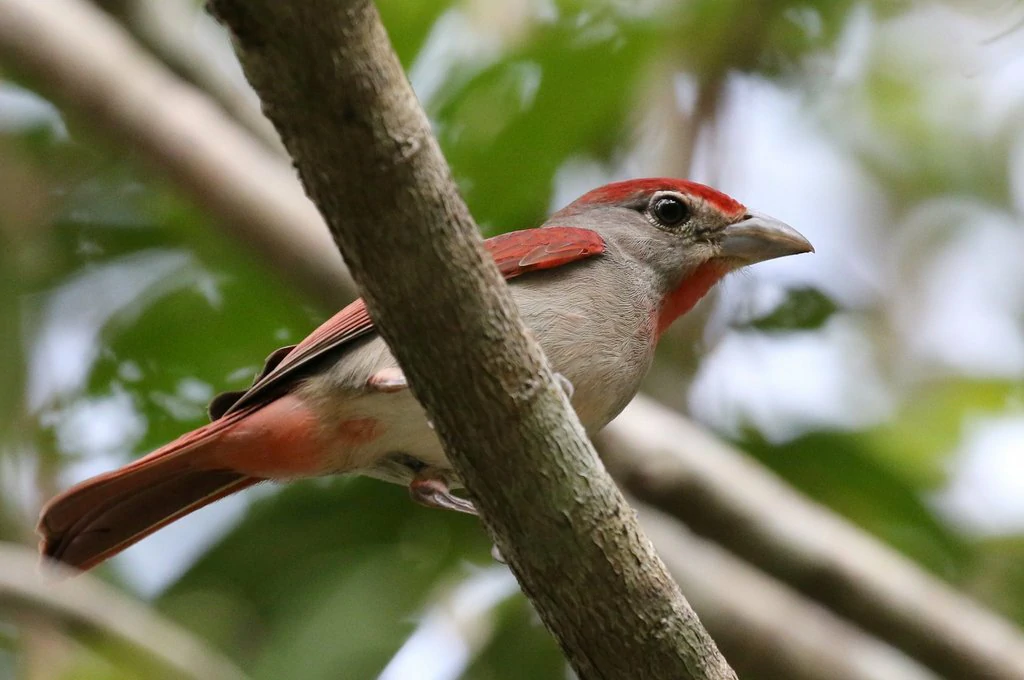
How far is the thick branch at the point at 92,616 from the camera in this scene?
4047 mm

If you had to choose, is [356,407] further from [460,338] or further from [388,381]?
[460,338]

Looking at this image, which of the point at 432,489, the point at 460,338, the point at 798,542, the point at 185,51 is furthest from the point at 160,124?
the point at 460,338

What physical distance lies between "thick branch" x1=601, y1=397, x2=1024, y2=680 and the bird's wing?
119 cm

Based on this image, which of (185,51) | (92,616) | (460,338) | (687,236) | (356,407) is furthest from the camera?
(185,51)

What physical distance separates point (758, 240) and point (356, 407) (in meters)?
1.47

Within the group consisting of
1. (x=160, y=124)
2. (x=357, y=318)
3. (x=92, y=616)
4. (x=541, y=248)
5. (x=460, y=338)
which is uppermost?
(x=160, y=124)

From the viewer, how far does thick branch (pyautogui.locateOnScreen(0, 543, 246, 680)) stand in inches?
159

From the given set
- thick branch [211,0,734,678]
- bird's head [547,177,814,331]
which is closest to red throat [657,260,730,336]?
bird's head [547,177,814,331]

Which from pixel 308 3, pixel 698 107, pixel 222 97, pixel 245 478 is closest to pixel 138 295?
pixel 222 97

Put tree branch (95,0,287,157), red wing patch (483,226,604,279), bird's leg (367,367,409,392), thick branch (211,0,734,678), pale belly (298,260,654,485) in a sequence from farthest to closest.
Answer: tree branch (95,0,287,157), red wing patch (483,226,604,279), pale belly (298,260,654,485), bird's leg (367,367,409,392), thick branch (211,0,734,678)

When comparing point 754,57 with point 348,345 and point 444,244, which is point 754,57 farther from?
point 444,244

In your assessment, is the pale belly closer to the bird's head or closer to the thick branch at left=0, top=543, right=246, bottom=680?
the bird's head

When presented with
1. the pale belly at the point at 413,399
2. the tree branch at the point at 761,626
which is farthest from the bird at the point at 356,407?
the tree branch at the point at 761,626

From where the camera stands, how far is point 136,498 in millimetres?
3666
